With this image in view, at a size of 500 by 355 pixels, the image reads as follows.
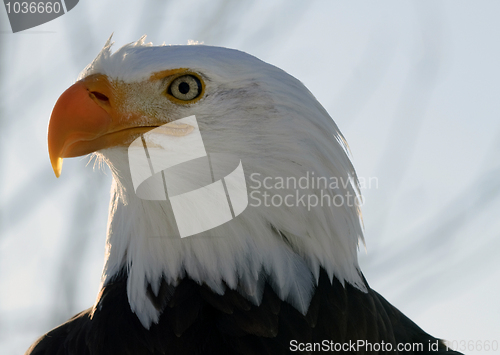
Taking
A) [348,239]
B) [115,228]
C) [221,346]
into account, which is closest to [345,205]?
[348,239]

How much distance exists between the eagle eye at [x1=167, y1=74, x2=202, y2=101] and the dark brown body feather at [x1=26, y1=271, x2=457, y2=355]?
94 centimetres

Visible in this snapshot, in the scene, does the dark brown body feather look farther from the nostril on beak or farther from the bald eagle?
the nostril on beak

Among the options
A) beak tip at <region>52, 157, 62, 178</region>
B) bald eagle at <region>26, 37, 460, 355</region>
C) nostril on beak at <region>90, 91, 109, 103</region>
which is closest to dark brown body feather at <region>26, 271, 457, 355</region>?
bald eagle at <region>26, 37, 460, 355</region>

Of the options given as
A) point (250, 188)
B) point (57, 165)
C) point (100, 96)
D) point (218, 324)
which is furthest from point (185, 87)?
point (218, 324)

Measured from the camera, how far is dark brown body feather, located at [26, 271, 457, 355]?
107 inches

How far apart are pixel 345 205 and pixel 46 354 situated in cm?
181

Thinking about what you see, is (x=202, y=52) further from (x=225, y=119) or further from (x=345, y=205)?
(x=345, y=205)

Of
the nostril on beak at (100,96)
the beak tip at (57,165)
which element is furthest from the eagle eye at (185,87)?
the beak tip at (57,165)

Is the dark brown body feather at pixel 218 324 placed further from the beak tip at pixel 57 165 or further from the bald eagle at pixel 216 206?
the beak tip at pixel 57 165

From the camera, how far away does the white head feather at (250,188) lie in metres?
2.86

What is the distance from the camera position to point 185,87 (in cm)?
280

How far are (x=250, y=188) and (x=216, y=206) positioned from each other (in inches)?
8.0

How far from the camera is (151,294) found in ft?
9.51

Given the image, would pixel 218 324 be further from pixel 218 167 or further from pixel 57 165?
pixel 57 165
